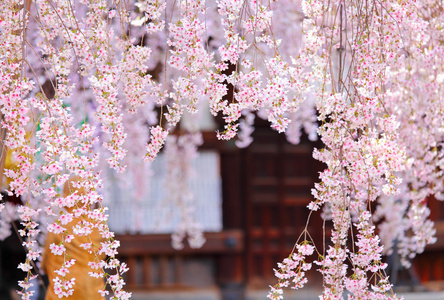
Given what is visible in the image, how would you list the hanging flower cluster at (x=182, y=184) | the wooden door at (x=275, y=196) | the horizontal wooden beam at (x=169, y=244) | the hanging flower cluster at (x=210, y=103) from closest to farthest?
the hanging flower cluster at (x=210, y=103) < the hanging flower cluster at (x=182, y=184) < the horizontal wooden beam at (x=169, y=244) < the wooden door at (x=275, y=196)

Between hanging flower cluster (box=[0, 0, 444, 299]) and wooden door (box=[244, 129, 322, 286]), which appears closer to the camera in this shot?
hanging flower cluster (box=[0, 0, 444, 299])

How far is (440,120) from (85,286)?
6.44ft

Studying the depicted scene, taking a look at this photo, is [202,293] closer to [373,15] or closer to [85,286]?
[85,286]

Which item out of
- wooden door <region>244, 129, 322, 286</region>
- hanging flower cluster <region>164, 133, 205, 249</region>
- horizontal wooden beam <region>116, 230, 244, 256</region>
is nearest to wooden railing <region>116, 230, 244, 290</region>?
horizontal wooden beam <region>116, 230, 244, 256</region>

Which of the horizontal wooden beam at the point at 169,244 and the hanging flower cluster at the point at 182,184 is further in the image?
the horizontal wooden beam at the point at 169,244

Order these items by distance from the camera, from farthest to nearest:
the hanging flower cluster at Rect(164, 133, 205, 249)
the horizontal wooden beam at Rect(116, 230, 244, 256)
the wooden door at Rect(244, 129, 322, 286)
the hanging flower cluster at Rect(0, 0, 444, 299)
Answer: the wooden door at Rect(244, 129, 322, 286)
the horizontal wooden beam at Rect(116, 230, 244, 256)
the hanging flower cluster at Rect(164, 133, 205, 249)
the hanging flower cluster at Rect(0, 0, 444, 299)

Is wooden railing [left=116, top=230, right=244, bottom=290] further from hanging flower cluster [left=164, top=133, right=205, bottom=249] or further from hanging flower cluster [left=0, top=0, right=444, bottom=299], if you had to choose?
hanging flower cluster [left=0, top=0, right=444, bottom=299]

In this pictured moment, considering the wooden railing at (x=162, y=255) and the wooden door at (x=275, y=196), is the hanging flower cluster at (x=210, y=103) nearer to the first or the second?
the wooden door at (x=275, y=196)

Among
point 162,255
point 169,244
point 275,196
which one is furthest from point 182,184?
point 275,196

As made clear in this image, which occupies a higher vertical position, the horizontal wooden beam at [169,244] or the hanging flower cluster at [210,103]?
the hanging flower cluster at [210,103]

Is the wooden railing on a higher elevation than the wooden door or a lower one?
lower

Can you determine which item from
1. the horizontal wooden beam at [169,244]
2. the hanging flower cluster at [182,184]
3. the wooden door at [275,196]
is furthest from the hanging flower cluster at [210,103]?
the horizontal wooden beam at [169,244]

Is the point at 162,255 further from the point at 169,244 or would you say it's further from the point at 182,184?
the point at 182,184

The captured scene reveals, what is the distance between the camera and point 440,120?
9.20 ft
